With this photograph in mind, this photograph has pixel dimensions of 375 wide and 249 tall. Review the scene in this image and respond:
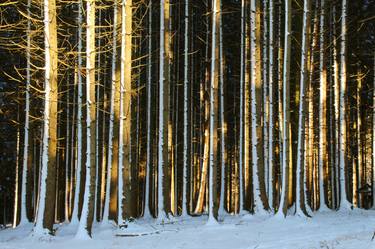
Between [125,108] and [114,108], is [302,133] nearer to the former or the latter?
[125,108]

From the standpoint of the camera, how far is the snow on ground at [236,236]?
9805 millimetres

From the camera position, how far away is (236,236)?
38.3 feet

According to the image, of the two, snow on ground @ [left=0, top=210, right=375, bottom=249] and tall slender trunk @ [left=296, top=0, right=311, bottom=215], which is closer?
snow on ground @ [left=0, top=210, right=375, bottom=249]

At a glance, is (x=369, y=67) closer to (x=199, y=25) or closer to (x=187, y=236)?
(x=199, y=25)

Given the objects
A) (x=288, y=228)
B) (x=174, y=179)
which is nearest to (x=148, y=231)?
(x=288, y=228)

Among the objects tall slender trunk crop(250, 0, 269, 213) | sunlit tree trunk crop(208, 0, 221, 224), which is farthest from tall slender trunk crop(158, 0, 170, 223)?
tall slender trunk crop(250, 0, 269, 213)

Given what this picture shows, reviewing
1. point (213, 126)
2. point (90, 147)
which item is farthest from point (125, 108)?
point (213, 126)

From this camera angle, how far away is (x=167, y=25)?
16438 mm

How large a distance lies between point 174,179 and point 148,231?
1032 cm

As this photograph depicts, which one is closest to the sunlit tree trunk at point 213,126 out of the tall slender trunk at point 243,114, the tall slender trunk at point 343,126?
the tall slender trunk at point 243,114

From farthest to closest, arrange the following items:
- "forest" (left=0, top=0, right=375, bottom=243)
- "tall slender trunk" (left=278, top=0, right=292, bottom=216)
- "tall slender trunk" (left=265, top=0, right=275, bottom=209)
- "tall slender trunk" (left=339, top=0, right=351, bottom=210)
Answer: "tall slender trunk" (left=339, top=0, right=351, bottom=210) → "tall slender trunk" (left=265, top=0, right=275, bottom=209) → "tall slender trunk" (left=278, top=0, right=292, bottom=216) → "forest" (left=0, top=0, right=375, bottom=243)

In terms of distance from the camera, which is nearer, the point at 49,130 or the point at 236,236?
the point at 236,236

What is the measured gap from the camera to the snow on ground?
9.80m

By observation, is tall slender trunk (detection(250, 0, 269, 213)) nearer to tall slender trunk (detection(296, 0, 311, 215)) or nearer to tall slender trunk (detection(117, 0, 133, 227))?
tall slender trunk (detection(296, 0, 311, 215))
